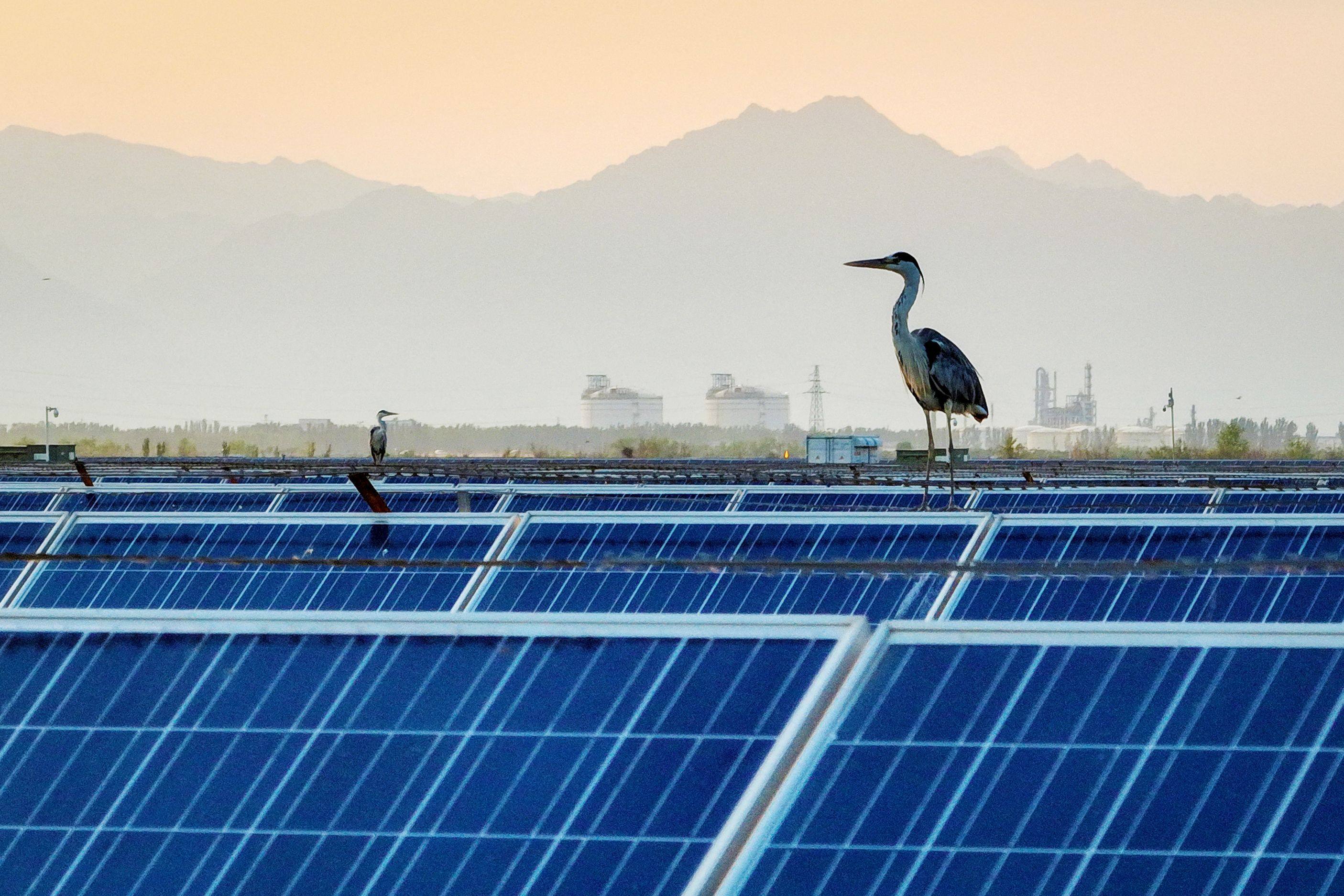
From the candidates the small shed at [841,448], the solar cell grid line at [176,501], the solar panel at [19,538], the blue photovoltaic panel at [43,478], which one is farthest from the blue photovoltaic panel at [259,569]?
the small shed at [841,448]

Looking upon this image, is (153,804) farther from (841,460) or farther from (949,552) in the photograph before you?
(841,460)

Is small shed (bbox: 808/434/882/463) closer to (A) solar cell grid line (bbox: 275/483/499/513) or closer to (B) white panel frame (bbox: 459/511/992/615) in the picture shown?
(A) solar cell grid line (bbox: 275/483/499/513)

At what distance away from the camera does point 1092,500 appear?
30.0m

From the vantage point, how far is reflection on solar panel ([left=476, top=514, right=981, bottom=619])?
19.2 meters

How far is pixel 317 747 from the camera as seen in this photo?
865 centimetres

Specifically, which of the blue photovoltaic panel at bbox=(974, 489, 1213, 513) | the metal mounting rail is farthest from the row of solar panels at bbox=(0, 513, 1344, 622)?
the blue photovoltaic panel at bbox=(974, 489, 1213, 513)

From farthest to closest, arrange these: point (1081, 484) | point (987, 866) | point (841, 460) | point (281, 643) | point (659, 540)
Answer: point (841, 460) → point (1081, 484) → point (659, 540) → point (281, 643) → point (987, 866)

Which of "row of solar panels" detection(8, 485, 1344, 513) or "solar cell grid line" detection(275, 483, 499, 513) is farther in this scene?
"solar cell grid line" detection(275, 483, 499, 513)

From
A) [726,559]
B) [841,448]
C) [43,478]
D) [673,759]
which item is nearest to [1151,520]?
[726,559]

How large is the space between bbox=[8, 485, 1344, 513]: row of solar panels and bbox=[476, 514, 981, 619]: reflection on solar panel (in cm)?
524

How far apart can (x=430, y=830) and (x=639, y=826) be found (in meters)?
0.93

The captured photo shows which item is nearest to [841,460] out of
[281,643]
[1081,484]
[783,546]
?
[1081,484]

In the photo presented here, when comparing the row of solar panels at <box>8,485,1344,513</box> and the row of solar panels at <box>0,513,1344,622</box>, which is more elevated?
the row of solar panels at <box>0,513,1344,622</box>

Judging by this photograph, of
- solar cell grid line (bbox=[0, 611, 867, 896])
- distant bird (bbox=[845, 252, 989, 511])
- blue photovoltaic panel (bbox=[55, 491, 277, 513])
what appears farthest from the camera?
blue photovoltaic panel (bbox=[55, 491, 277, 513])
